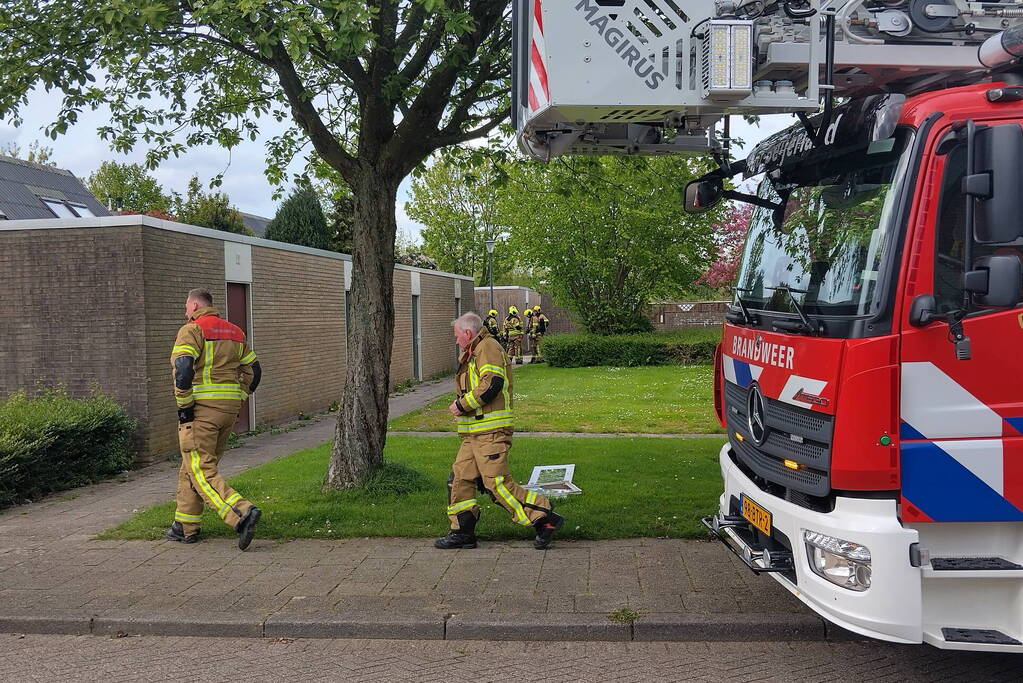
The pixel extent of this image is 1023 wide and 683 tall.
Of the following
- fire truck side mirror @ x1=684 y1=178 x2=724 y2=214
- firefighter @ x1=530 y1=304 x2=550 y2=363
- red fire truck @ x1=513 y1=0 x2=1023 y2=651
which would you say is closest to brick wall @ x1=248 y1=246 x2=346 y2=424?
fire truck side mirror @ x1=684 y1=178 x2=724 y2=214

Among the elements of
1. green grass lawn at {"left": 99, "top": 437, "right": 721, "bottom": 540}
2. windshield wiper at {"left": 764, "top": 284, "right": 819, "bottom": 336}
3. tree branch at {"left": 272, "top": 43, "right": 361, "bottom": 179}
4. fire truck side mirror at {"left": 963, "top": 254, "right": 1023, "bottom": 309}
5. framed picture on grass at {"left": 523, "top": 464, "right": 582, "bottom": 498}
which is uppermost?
tree branch at {"left": 272, "top": 43, "right": 361, "bottom": 179}

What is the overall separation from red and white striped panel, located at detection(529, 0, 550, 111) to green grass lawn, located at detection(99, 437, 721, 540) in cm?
344

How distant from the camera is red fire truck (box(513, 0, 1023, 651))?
3.59 m

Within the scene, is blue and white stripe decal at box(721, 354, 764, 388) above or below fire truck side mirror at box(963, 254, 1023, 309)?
below

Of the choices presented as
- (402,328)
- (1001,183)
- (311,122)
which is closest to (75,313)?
(311,122)

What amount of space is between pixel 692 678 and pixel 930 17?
3.62m

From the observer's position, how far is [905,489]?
3.64 m

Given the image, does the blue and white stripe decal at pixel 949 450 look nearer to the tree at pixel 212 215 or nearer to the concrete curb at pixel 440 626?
the concrete curb at pixel 440 626

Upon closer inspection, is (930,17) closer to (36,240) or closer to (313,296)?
(36,240)

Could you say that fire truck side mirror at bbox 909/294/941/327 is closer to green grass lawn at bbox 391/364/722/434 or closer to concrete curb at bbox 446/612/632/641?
concrete curb at bbox 446/612/632/641

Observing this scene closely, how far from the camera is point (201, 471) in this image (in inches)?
258

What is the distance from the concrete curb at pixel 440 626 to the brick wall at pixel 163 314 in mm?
4883

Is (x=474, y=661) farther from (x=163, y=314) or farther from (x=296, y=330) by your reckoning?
(x=296, y=330)

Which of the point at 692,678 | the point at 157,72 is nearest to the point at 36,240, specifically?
the point at 157,72
